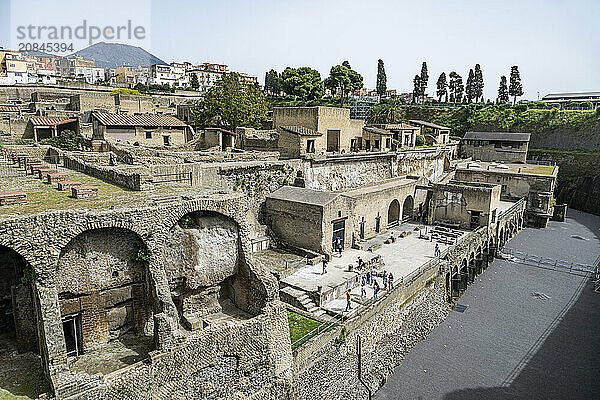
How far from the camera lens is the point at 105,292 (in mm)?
11977

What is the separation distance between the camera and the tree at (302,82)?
2712 inches

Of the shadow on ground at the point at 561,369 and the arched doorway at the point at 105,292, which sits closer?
Answer: the arched doorway at the point at 105,292

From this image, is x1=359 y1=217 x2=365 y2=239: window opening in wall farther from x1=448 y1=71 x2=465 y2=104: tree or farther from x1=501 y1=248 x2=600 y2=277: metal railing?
x1=448 y1=71 x2=465 y2=104: tree

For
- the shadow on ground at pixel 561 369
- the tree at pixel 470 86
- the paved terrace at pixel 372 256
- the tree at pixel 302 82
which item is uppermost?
the tree at pixel 470 86

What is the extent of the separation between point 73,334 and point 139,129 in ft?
78.7

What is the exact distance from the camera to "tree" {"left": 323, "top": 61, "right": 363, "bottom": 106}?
3071 inches

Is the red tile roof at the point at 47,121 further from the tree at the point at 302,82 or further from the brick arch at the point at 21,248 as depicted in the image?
the tree at the point at 302,82

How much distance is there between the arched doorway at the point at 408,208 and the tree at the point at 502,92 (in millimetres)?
77769

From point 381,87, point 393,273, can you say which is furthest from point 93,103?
point 381,87

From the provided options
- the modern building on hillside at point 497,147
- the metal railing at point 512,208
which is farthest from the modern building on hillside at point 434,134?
the metal railing at point 512,208

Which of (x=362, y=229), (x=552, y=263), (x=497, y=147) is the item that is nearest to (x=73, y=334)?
(x=362, y=229)

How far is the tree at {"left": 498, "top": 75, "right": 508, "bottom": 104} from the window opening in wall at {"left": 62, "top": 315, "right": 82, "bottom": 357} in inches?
4260

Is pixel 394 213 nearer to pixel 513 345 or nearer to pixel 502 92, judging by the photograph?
pixel 513 345

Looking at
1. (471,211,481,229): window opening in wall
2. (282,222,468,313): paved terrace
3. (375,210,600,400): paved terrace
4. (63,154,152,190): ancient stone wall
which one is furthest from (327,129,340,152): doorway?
(63,154,152,190): ancient stone wall
